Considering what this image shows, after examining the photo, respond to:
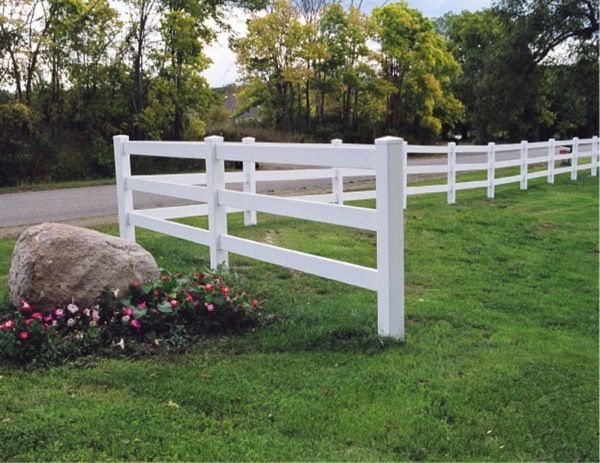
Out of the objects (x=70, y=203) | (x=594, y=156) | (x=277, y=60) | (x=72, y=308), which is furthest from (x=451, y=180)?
(x=277, y=60)

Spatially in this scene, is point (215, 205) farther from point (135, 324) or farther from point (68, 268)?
point (135, 324)

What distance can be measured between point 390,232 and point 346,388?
1.19 metres

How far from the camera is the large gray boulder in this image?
17.2ft

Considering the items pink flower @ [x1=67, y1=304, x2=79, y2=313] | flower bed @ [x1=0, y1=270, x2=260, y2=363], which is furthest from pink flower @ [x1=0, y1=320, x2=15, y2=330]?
pink flower @ [x1=67, y1=304, x2=79, y2=313]

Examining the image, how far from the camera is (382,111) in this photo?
129 ft

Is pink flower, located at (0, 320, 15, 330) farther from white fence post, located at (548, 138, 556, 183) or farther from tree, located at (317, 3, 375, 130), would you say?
tree, located at (317, 3, 375, 130)

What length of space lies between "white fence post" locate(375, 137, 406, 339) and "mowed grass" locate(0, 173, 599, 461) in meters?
0.21

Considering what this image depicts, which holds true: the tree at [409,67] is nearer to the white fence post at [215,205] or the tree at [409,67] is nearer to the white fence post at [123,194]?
the white fence post at [123,194]

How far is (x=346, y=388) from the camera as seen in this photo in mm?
4156

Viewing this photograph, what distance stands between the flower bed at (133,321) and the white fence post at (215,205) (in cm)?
108

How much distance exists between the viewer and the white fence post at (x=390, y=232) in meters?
4.82

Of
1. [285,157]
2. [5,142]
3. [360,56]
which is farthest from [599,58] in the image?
[285,157]

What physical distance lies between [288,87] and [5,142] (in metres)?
17.0

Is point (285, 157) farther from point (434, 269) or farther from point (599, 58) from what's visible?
point (599, 58)
